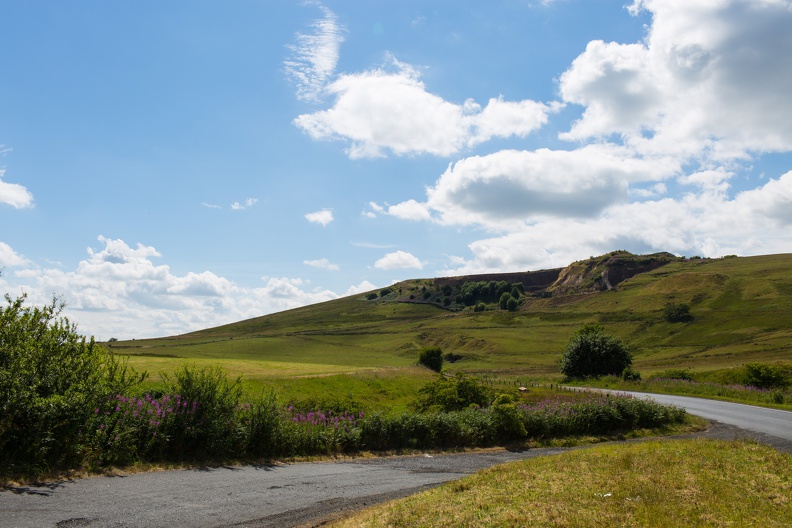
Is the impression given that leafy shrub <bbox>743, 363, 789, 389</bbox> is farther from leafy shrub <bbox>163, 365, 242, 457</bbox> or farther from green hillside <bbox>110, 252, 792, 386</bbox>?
leafy shrub <bbox>163, 365, 242, 457</bbox>

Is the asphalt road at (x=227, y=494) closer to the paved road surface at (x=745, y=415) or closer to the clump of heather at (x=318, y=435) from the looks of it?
the clump of heather at (x=318, y=435)

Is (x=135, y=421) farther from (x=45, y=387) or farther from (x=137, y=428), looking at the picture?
(x=45, y=387)

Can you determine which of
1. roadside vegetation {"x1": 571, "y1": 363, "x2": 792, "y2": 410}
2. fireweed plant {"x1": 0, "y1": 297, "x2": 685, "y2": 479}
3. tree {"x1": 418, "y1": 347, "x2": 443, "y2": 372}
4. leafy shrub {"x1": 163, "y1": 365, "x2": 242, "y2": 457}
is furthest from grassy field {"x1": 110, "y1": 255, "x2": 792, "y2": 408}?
leafy shrub {"x1": 163, "y1": 365, "x2": 242, "y2": 457}

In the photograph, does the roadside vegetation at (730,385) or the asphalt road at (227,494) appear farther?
the roadside vegetation at (730,385)

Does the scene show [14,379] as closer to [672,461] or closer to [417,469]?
[417,469]

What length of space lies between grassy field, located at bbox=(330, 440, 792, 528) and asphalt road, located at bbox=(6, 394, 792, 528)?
5.17 ft

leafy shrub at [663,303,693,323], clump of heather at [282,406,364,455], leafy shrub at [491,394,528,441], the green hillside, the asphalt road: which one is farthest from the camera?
leafy shrub at [663,303,693,323]

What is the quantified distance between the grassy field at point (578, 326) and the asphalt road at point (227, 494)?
3572 centimetres

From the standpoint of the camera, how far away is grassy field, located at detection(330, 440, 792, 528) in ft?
28.8

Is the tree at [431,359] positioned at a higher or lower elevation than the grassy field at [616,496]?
higher

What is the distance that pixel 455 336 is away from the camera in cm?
14762

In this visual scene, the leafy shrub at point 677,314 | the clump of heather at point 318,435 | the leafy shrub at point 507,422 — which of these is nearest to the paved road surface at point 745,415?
the leafy shrub at point 507,422

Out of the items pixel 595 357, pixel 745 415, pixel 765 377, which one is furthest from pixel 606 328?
pixel 745 415

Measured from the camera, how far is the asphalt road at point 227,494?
9477 millimetres
